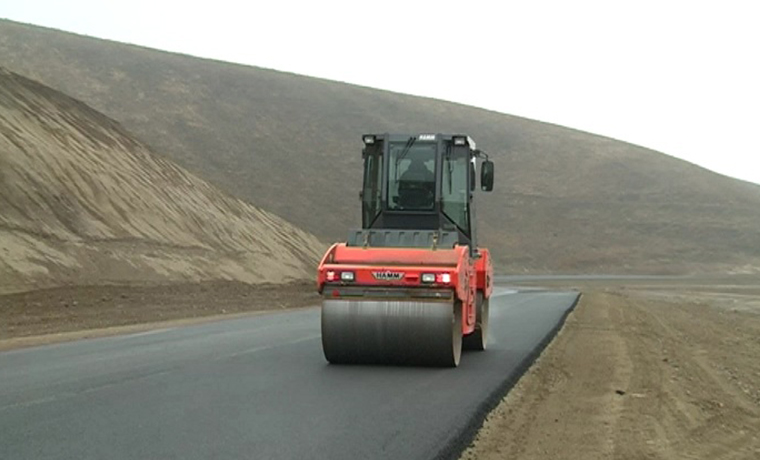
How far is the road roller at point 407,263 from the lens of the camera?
12617 mm

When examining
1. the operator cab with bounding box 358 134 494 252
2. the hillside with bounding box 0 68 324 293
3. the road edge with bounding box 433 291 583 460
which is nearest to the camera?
the road edge with bounding box 433 291 583 460

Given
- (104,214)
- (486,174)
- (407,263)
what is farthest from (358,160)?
(407,263)

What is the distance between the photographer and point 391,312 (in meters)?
12.6

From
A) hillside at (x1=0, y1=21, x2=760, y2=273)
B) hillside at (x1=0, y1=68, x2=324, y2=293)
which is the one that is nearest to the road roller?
hillside at (x1=0, y1=68, x2=324, y2=293)

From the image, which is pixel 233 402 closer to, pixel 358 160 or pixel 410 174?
pixel 410 174

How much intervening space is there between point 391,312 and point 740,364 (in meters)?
7.28

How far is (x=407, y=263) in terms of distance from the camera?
1284cm

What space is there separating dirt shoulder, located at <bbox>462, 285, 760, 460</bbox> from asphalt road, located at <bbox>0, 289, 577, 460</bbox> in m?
0.43

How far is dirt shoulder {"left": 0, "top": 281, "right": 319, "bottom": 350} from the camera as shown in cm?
2097

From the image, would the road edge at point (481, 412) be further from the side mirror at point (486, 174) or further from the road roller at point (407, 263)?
the side mirror at point (486, 174)

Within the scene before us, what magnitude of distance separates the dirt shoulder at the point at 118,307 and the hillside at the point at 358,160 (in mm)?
49020

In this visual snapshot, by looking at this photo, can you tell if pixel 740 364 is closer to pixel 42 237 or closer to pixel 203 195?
pixel 42 237

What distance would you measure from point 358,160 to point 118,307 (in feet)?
257

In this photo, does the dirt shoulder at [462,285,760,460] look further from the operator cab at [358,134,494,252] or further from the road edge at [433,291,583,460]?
the operator cab at [358,134,494,252]
